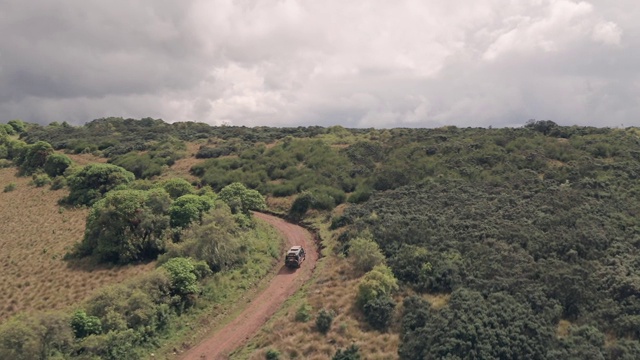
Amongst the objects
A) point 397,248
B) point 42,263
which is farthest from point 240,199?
point 397,248

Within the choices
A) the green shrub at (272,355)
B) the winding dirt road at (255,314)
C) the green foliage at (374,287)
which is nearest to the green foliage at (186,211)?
the winding dirt road at (255,314)

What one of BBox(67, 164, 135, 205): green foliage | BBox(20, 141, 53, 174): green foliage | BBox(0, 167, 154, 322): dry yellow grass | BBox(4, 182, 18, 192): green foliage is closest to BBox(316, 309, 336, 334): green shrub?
BBox(0, 167, 154, 322): dry yellow grass

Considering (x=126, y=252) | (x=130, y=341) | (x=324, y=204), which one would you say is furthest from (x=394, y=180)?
(x=130, y=341)

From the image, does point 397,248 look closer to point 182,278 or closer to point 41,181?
point 182,278

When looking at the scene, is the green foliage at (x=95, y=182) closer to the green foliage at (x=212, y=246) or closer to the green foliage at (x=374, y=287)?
the green foliage at (x=212, y=246)

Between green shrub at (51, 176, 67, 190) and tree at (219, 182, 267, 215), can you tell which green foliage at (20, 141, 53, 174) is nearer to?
green shrub at (51, 176, 67, 190)

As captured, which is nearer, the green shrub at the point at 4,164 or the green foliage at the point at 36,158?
the green foliage at the point at 36,158
